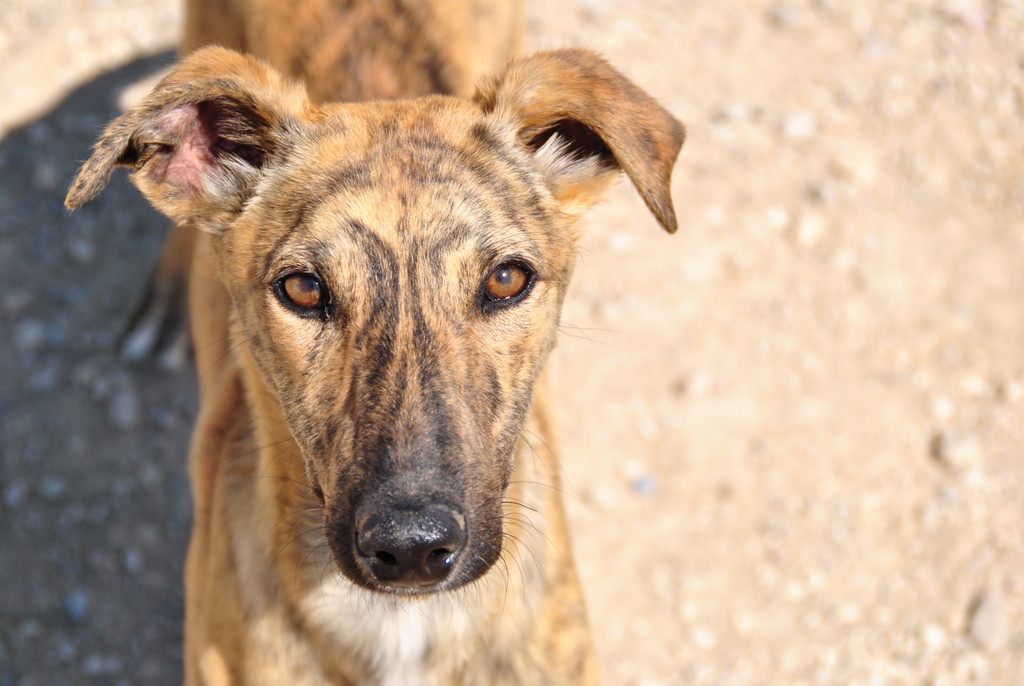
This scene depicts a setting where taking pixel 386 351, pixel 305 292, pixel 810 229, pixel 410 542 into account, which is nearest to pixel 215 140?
pixel 305 292

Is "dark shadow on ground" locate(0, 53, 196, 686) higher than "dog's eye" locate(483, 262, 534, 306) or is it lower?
lower

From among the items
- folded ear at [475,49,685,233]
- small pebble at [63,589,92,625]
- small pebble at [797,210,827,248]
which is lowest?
small pebble at [63,589,92,625]

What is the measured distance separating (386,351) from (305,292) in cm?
29

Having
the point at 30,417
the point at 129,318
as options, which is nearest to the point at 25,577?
the point at 30,417

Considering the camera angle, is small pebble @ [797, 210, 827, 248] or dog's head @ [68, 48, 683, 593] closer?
dog's head @ [68, 48, 683, 593]

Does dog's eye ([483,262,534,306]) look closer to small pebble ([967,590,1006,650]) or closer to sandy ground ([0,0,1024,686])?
sandy ground ([0,0,1024,686])

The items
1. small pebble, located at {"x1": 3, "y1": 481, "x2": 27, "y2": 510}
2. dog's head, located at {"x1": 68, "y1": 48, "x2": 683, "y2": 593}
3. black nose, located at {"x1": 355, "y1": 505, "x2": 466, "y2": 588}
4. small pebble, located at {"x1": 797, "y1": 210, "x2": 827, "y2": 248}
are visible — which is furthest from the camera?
small pebble, located at {"x1": 797, "y1": 210, "x2": 827, "y2": 248}

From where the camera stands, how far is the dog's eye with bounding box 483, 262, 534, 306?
276cm

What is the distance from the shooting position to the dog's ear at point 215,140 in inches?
115

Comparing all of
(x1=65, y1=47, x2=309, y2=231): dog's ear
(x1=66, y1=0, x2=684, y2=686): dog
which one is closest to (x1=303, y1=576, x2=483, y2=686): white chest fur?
(x1=66, y1=0, x2=684, y2=686): dog

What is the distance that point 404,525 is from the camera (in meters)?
2.37

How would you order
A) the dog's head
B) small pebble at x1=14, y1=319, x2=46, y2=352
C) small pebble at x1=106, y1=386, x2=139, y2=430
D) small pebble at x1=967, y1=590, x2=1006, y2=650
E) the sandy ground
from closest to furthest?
the dog's head
small pebble at x1=967, y1=590, x2=1006, y2=650
the sandy ground
small pebble at x1=106, y1=386, x2=139, y2=430
small pebble at x1=14, y1=319, x2=46, y2=352

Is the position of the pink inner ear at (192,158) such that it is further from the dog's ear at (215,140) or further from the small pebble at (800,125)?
the small pebble at (800,125)

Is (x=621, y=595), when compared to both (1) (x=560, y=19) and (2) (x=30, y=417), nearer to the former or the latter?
(2) (x=30, y=417)
